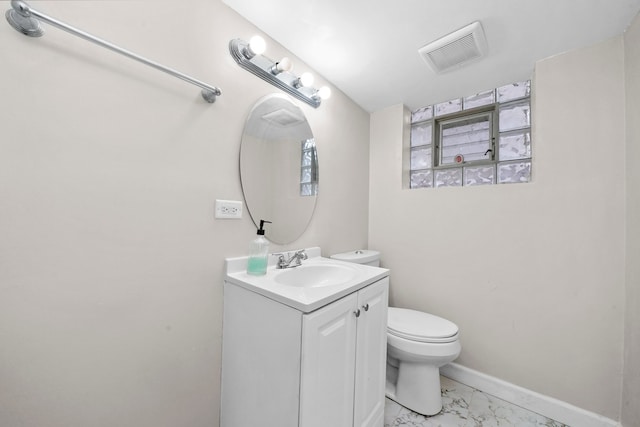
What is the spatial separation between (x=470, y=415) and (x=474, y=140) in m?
1.83

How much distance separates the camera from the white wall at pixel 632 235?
1.07 m

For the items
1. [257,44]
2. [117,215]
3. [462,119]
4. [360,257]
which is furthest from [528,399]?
[257,44]

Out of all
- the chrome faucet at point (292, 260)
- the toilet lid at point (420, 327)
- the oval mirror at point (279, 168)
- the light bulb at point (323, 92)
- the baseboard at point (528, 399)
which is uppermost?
the light bulb at point (323, 92)

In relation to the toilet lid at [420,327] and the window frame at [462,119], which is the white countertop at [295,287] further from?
the window frame at [462,119]

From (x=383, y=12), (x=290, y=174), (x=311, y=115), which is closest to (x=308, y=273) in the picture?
(x=290, y=174)

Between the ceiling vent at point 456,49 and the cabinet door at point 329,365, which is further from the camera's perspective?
the ceiling vent at point 456,49

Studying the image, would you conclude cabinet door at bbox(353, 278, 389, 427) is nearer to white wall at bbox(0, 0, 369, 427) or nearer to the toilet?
the toilet

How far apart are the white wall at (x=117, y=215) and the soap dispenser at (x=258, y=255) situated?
5cm

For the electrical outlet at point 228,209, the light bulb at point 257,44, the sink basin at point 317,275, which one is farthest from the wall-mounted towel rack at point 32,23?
the sink basin at point 317,275

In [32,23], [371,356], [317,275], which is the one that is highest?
[32,23]

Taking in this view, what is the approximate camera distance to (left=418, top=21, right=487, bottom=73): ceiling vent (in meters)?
1.19

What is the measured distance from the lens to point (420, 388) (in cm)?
133

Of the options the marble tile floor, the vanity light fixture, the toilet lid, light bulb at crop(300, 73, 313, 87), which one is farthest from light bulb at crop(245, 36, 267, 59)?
the marble tile floor

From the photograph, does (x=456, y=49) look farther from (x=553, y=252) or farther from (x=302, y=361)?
(x=302, y=361)
